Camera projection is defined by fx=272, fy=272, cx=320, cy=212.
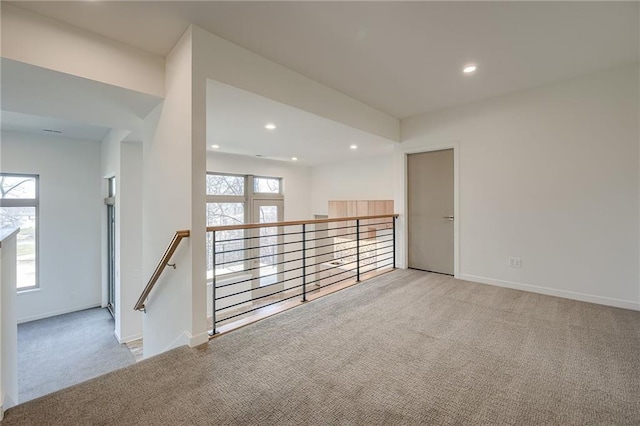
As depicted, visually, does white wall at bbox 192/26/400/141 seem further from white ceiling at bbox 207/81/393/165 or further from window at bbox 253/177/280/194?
window at bbox 253/177/280/194

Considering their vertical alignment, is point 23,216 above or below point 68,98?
below

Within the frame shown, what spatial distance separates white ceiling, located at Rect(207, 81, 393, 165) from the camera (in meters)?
2.72

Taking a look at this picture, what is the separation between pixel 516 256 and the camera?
11.1 ft

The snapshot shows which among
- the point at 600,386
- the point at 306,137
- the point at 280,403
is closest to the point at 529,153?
the point at 600,386

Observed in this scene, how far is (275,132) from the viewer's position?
3881 mm

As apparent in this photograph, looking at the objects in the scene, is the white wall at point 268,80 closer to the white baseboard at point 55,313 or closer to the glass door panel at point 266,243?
the glass door panel at point 266,243

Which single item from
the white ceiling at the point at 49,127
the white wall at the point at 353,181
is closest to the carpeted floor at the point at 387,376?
the white wall at the point at 353,181

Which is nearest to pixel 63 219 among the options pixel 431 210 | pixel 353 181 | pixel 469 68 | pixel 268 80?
pixel 268 80

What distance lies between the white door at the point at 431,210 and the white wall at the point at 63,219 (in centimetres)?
610

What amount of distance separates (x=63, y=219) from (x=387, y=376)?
643cm

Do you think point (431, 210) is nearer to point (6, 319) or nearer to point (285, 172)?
point (285, 172)

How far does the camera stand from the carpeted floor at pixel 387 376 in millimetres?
1454

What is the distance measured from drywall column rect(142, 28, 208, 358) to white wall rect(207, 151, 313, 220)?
103 inches

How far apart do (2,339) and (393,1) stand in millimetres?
3392
